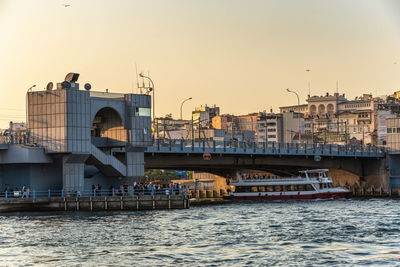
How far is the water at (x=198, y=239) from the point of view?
57719 mm

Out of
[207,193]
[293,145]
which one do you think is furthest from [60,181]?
[207,193]

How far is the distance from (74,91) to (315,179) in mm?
56218

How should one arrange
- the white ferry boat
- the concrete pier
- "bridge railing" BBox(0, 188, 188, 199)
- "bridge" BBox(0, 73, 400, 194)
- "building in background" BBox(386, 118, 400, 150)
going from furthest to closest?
"building in background" BBox(386, 118, 400, 150) < the white ferry boat < "bridge" BBox(0, 73, 400, 194) < "bridge railing" BBox(0, 188, 188, 199) < the concrete pier

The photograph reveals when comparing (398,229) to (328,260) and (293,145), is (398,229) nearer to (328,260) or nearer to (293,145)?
(328,260)

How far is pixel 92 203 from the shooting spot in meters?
98.1

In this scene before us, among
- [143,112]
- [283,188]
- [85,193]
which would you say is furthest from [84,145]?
[283,188]

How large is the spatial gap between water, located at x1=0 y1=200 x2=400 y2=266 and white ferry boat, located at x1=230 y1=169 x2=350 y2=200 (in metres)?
Result: 45.8

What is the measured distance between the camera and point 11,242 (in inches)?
2660

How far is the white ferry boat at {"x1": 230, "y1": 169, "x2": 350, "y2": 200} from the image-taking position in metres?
144

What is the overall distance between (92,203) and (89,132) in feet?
26.9

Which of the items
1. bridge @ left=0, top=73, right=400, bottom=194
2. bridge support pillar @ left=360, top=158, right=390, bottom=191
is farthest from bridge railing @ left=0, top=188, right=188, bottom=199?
bridge support pillar @ left=360, top=158, right=390, bottom=191

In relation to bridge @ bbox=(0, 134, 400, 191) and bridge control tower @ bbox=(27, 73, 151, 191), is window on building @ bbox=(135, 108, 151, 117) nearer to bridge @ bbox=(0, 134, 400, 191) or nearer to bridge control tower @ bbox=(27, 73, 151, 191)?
bridge control tower @ bbox=(27, 73, 151, 191)

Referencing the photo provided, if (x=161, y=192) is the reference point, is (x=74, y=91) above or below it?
above

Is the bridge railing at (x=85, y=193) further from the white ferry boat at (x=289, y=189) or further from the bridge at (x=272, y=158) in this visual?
the white ferry boat at (x=289, y=189)
